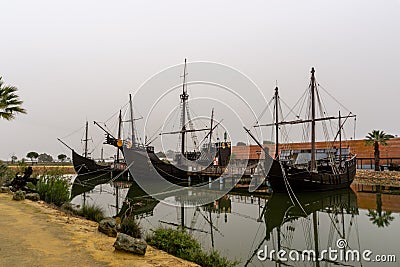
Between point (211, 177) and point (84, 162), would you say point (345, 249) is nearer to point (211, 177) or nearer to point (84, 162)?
point (211, 177)

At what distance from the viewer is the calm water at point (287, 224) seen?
6.81 meters

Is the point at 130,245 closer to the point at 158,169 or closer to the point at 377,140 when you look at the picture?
the point at 158,169

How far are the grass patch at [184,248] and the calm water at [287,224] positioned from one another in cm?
110

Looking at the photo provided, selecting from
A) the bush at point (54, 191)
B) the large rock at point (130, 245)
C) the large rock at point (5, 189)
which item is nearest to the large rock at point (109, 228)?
the large rock at point (130, 245)

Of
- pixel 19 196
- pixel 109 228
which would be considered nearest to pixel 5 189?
pixel 19 196

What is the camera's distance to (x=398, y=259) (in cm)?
598

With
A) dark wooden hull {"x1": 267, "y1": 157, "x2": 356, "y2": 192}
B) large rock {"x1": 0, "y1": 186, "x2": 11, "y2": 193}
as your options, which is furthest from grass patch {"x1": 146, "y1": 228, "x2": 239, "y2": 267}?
dark wooden hull {"x1": 267, "y1": 157, "x2": 356, "y2": 192}

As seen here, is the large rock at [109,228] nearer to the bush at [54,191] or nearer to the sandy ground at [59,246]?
the sandy ground at [59,246]

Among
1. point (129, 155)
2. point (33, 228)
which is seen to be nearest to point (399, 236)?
point (33, 228)

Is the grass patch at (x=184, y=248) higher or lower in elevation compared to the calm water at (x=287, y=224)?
higher

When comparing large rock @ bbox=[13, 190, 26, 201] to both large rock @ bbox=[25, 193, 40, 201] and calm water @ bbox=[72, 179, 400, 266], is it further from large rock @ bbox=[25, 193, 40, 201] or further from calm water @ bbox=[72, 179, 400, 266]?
calm water @ bbox=[72, 179, 400, 266]

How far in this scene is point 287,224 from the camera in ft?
31.1

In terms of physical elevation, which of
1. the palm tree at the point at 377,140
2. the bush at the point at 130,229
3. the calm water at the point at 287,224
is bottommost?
the calm water at the point at 287,224

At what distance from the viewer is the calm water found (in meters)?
6.81
